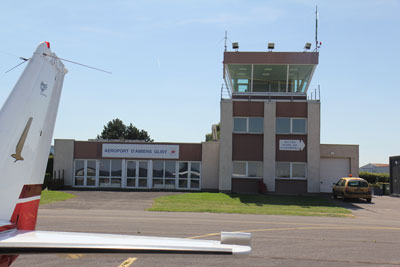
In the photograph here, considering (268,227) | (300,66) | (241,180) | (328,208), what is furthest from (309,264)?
(300,66)

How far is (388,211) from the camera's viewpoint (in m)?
21.8

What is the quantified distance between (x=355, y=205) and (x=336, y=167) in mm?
7038

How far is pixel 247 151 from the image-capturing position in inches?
1133

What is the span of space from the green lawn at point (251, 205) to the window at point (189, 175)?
15.4ft


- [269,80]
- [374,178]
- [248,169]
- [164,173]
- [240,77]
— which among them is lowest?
[374,178]

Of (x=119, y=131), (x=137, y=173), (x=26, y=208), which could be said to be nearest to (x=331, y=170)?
(x=137, y=173)

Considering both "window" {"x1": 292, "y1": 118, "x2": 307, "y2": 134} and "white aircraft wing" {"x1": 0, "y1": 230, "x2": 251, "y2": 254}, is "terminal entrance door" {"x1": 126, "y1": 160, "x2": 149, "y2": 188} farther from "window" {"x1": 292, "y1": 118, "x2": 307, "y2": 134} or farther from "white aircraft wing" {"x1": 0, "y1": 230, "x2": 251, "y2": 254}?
"white aircraft wing" {"x1": 0, "y1": 230, "x2": 251, "y2": 254}

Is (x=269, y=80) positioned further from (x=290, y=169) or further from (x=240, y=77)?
(x=290, y=169)

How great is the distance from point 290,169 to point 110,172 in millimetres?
13595

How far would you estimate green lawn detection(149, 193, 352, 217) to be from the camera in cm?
1994

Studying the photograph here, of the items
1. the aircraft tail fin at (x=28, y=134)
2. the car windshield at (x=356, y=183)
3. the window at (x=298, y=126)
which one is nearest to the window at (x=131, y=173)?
the window at (x=298, y=126)

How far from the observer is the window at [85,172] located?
31.3m

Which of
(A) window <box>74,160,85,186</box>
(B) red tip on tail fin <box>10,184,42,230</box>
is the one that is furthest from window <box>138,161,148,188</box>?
(B) red tip on tail fin <box>10,184,42,230</box>

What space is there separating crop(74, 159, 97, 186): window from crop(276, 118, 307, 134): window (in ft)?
47.0
